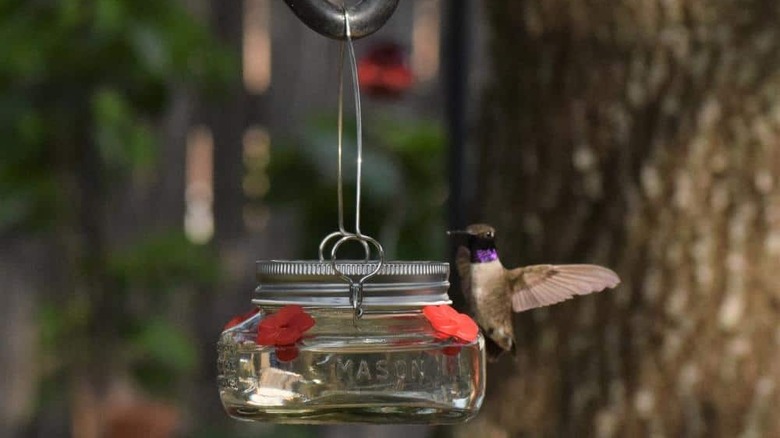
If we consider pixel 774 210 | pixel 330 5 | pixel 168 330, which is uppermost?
pixel 330 5

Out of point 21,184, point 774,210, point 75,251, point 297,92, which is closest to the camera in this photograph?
point 774,210

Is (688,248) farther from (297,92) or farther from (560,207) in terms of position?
(297,92)

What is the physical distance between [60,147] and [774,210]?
2627mm

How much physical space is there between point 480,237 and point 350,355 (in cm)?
40

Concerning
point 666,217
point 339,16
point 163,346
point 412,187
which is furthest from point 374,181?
point 339,16

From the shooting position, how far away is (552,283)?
213 centimetres

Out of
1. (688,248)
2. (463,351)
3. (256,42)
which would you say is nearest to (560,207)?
(688,248)

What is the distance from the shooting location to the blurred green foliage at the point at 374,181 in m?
5.06

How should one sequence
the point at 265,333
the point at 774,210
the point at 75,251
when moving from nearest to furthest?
the point at 265,333, the point at 774,210, the point at 75,251

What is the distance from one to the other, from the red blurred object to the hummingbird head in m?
3.05

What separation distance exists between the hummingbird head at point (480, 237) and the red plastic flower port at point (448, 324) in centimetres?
22

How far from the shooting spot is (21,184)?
467cm

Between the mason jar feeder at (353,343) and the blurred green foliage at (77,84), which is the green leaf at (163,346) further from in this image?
the mason jar feeder at (353,343)

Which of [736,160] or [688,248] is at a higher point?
[736,160]
